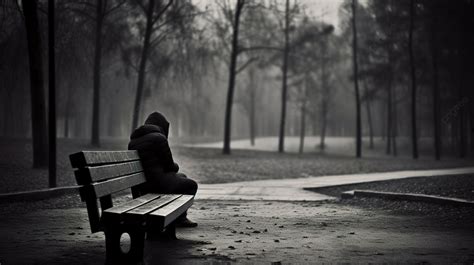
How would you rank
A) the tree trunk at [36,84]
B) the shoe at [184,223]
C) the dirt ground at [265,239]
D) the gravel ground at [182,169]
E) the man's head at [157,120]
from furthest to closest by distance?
the tree trunk at [36,84], the gravel ground at [182,169], the shoe at [184,223], the man's head at [157,120], the dirt ground at [265,239]

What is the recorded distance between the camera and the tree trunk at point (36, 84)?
1352 cm

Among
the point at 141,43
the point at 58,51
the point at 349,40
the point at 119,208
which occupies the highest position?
the point at 349,40

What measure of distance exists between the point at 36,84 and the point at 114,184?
1000 cm

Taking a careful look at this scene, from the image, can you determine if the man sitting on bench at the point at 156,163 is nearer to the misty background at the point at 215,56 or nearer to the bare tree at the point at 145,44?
the misty background at the point at 215,56

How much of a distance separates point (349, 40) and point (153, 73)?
803 inches

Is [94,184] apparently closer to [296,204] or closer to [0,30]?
[296,204]

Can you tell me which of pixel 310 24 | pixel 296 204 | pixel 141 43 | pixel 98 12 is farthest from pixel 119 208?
pixel 310 24

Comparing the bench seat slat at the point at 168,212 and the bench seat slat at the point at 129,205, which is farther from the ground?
the bench seat slat at the point at 129,205

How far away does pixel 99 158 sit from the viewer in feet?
16.3

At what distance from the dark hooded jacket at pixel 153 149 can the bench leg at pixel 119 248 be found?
1766 mm

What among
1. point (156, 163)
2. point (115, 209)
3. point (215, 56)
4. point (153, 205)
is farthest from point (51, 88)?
point (215, 56)

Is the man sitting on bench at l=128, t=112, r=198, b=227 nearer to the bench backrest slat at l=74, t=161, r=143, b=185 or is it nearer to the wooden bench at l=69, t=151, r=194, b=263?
the bench backrest slat at l=74, t=161, r=143, b=185

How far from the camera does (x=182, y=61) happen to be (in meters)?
22.9

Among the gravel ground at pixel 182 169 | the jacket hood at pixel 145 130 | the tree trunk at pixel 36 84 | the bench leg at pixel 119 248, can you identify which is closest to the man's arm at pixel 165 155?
the jacket hood at pixel 145 130
